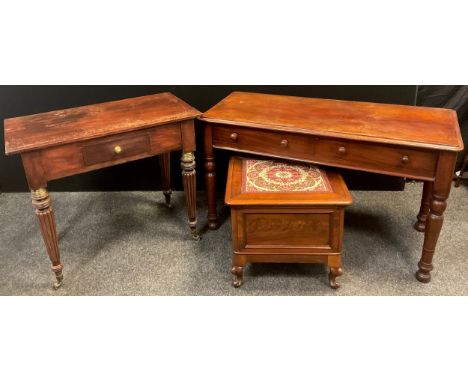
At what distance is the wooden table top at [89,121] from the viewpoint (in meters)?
1.96

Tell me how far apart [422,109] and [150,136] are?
1.34 m

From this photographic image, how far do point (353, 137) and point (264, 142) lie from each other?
441 millimetres

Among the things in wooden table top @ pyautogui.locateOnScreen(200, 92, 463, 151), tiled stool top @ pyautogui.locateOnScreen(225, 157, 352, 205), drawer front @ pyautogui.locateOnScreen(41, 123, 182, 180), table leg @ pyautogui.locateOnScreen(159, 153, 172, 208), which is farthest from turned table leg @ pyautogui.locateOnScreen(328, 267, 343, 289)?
table leg @ pyautogui.locateOnScreen(159, 153, 172, 208)

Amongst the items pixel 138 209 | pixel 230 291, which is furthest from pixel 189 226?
pixel 230 291

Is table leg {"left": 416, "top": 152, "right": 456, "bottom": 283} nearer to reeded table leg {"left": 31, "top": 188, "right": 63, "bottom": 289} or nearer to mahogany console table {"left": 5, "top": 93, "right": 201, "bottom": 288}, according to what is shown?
mahogany console table {"left": 5, "top": 93, "right": 201, "bottom": 288}

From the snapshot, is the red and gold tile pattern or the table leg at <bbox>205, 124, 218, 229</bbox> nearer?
the red and gold tile pattern

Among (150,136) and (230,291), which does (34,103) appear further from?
(230,291)

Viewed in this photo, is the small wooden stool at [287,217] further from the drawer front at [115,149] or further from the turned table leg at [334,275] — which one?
the drawer front at [115,149]

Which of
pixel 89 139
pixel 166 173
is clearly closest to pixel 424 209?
pixel 166 173

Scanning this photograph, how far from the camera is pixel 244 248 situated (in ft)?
6.89

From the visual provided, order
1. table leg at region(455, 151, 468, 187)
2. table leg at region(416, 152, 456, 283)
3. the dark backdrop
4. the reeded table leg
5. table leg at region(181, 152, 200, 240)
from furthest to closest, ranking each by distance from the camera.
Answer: table leg at region(455, 151, 468, 187), the dark backdrop, table leg at region(181, 152, 200, 240), the reeded table leg, table leg at region(416, 152, 456, 283)

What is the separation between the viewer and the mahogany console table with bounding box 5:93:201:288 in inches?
77.2

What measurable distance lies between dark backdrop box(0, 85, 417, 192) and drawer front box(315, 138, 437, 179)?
780 mm

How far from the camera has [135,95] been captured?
2848 millimetres
